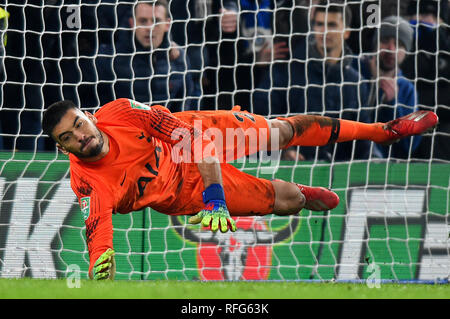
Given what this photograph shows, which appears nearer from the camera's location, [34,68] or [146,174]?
[146,174]

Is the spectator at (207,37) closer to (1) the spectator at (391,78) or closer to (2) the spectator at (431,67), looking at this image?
(1) the spectator at (391,78)

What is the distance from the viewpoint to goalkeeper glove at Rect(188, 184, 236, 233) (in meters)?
3.84

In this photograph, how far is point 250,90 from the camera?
6578 millimetres

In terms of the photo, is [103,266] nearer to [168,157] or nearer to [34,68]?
[168,157]

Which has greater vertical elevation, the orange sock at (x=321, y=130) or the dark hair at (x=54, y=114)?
the dark hair at (x=54, y=114)

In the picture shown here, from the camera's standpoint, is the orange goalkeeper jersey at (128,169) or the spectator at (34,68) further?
the spectator at (34,68)

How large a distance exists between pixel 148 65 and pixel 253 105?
0.96 metres

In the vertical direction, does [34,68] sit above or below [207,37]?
below

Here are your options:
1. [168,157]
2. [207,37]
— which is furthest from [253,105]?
[168,157]

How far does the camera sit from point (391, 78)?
6660 mm

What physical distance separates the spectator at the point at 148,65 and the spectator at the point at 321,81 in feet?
2.20

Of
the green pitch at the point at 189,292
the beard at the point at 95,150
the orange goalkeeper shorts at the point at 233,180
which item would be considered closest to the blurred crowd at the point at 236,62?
the orange goalkeeper shorts at the point at 233,180

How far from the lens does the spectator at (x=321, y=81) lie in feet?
22.0

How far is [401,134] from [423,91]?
1646mm
